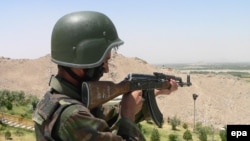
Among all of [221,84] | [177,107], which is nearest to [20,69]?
[177,107]

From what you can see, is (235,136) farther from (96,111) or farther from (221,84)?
(221,84)

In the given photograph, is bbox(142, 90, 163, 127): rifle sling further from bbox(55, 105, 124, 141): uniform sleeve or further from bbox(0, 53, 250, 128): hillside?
bbox(0, 53, 250, 128): hillside

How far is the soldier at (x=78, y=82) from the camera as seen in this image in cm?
201

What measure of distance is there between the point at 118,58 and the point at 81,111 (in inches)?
2871

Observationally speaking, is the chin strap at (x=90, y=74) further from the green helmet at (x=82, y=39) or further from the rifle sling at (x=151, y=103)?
the rifle sling at (x=151, y=103)

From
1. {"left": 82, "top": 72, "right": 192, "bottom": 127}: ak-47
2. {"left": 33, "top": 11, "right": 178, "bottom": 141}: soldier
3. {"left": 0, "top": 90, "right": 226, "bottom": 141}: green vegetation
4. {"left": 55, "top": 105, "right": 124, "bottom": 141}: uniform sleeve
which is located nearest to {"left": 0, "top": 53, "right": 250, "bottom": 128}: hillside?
{"left": 0, "top": 90, "right": 226, "bottom": 141}: green vegetation

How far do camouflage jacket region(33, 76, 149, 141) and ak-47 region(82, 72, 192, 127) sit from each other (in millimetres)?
81

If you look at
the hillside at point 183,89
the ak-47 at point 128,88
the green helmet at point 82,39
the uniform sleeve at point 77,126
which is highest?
the green helmet at point 82,39

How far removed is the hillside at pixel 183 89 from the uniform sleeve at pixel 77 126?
147ft

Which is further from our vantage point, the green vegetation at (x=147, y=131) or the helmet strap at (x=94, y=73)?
the green vegetation at (x=147, y=131)

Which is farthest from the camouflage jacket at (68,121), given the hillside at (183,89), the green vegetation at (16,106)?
the hillside at (183,89)

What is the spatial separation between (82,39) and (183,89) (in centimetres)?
6023

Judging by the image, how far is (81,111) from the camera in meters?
2.01

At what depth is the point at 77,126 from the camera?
1.99 meters
